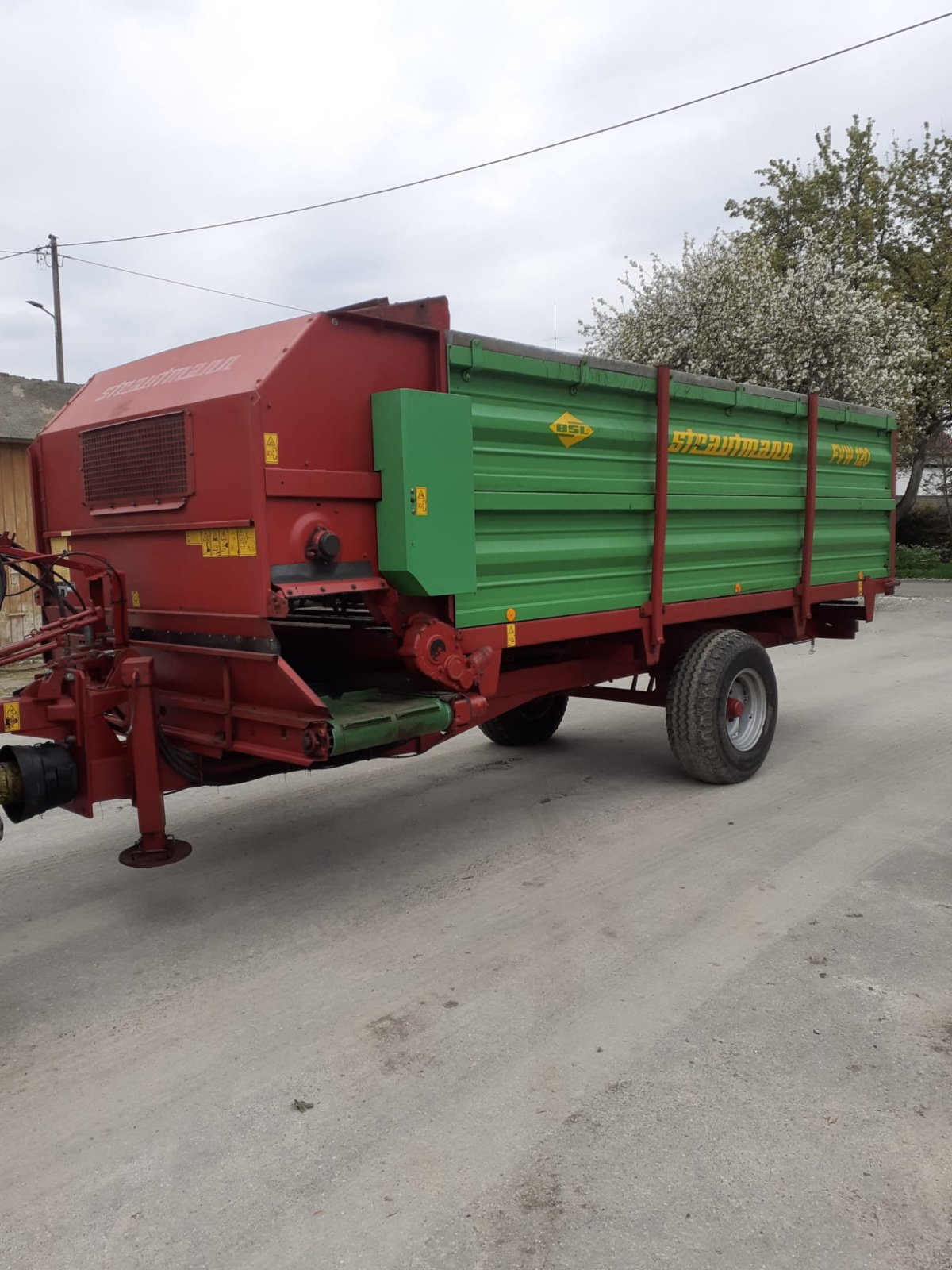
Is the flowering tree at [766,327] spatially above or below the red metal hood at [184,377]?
above

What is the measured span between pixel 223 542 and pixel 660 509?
2.59 m

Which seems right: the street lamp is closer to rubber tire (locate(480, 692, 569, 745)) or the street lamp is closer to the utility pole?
the utility pole

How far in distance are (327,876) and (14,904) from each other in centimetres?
138

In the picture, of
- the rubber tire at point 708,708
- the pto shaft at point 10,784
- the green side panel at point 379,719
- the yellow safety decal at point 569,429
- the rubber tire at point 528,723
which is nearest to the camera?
the pto shaft at point 10,784

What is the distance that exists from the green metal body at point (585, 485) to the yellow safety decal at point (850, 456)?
0.8 inches

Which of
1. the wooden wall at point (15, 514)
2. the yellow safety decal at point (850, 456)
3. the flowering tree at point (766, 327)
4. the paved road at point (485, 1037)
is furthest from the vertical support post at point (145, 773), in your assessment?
the flowering tree at point (766, 327)

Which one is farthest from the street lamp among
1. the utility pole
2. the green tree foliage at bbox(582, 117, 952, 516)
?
the green tree foliage at bbox(582, 117, 952, 516)

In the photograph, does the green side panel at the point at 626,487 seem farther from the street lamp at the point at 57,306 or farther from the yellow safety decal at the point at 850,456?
the street lamp at the point at 57,306

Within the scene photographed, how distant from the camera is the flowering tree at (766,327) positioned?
58.2 ft

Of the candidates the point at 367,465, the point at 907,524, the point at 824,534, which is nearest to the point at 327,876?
the point at 367,465

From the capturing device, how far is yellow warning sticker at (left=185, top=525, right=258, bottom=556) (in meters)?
3.85

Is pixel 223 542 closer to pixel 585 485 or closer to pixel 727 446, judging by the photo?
pixel 585 485

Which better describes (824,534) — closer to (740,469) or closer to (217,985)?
(740,469)

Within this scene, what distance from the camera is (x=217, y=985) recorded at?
3703 millimetres
